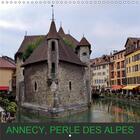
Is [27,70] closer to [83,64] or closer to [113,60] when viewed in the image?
Result: [83,64]

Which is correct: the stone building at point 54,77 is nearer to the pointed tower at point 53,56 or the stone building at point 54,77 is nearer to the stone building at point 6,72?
the pointed tower at point 53,56

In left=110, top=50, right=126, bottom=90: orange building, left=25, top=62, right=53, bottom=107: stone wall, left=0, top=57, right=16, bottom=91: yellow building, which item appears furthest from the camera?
left=25, top=62, right=53, bottom=107: stone wall

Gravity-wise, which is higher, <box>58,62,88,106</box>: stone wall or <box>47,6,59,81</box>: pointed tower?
<box>47,6,59,81</box>: pointed tower

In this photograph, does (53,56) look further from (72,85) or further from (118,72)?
(118,72)

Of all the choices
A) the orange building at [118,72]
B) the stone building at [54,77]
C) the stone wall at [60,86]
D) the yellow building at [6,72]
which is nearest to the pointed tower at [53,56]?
the stone building at [54,77]

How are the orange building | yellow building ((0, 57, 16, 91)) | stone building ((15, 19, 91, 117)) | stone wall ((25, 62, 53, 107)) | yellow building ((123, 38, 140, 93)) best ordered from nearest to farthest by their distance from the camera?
yellow building ((123, 38, 140, 93)), the orange building, yellow building ((0, 57, 16, 91)), stone building ((15, 19, 91, 117)), stone wall ((25, 62, 53, 107))

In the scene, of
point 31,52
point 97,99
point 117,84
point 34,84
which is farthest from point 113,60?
point 97,99

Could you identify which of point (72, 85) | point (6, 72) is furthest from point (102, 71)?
point (72, 85)

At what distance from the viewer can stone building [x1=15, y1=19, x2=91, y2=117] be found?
1334cm

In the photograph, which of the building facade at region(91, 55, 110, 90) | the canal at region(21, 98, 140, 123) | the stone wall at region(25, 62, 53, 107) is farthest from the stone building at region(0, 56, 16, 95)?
the stone wall at region(25, 62, 53, 107)

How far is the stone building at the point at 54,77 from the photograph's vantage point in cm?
1334

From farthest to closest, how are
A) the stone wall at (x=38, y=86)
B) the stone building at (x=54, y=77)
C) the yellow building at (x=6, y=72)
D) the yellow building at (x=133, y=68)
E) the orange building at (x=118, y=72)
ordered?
the stone wall at (x=38, y=86) < the stone building at (x=54, y=77) < the yellow building at (x=6, y=72) < the orange building at (x=118, y=72) < the yellow building at (x=133, y=68)

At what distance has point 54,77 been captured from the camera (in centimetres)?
1357

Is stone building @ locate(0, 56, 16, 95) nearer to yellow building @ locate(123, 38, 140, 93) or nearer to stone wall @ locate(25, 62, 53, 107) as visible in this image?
yellow building @ locate(123, 38, 140, 93)
